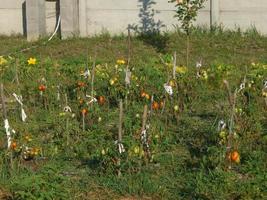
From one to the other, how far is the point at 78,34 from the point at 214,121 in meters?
5.54

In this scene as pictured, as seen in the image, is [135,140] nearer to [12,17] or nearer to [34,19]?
[34,19]

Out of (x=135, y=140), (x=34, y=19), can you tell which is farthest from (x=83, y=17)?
(x=135, y=140)

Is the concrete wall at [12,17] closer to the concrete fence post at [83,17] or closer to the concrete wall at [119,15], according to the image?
the concrete fence post at [83,17]

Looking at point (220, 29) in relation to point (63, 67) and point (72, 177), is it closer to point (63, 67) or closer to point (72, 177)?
point (63, 67)

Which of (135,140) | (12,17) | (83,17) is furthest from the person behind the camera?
(12,17)

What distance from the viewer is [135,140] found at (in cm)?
431

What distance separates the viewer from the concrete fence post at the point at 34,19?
10.6 m

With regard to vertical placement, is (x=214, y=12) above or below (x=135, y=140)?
above

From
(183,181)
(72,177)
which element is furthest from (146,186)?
(72,177)

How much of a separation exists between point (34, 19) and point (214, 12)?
10.2 feet

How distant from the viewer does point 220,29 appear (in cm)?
1023

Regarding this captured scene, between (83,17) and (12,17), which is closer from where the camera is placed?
(83,17)

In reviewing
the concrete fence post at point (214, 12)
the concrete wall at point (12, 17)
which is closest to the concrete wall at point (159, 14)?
the concrete fence post at point (214, 12)

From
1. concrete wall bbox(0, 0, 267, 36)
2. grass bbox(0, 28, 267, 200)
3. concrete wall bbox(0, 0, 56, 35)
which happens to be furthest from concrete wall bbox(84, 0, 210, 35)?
grass bbox(0, 28, 267, 200)
